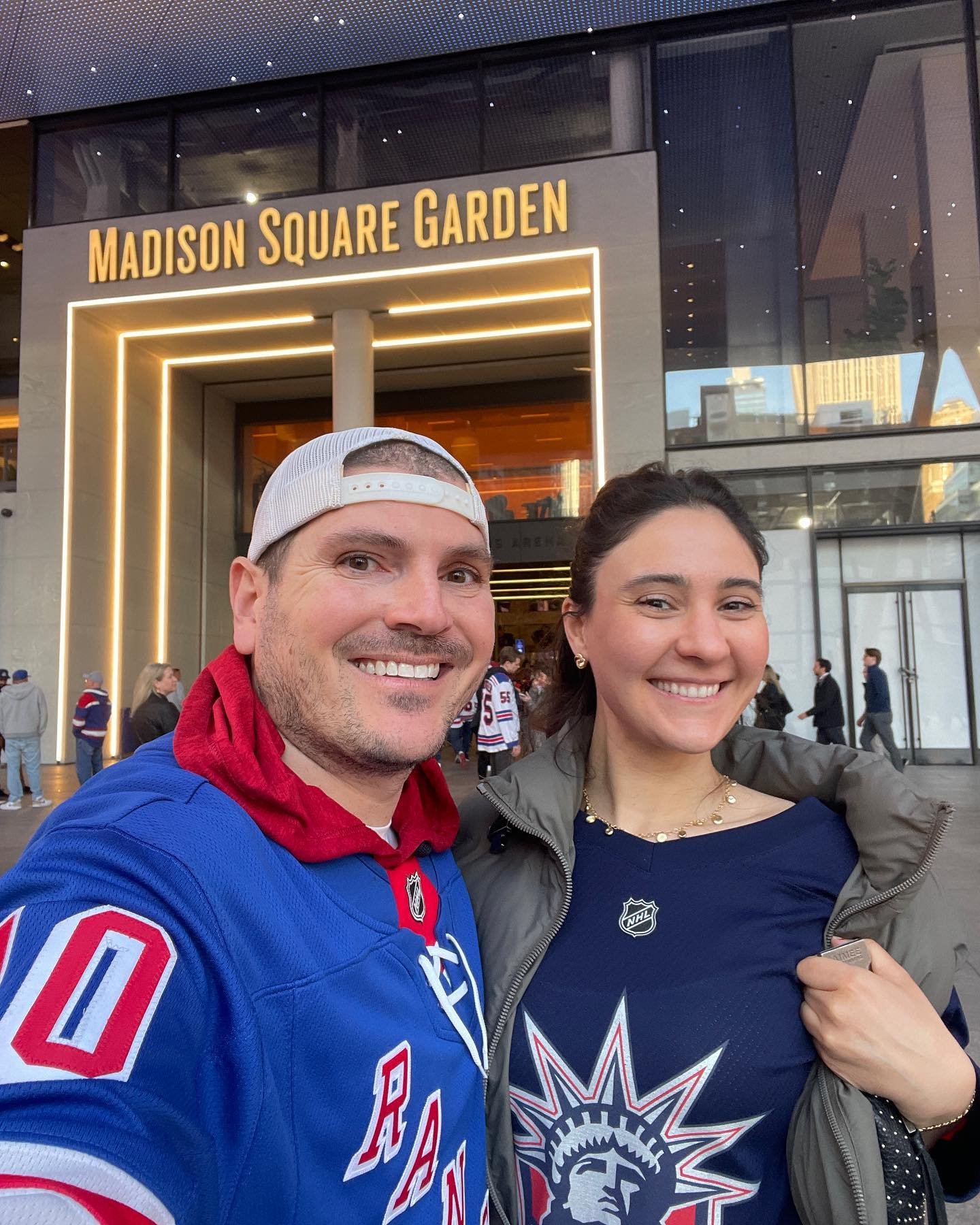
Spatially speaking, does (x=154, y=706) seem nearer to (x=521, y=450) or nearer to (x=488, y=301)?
(x=488, y=301)

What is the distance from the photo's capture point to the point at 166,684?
22.2 feet

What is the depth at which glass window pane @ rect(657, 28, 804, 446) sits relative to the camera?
10797mm

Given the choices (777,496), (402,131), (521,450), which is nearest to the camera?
(777,496)

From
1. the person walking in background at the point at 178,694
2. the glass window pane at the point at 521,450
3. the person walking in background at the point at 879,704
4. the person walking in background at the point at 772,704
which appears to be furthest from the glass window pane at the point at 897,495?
the person walking in background at the point at 178,694

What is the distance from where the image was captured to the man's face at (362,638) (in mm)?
1120

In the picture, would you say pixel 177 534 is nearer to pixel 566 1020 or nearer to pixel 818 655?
pixel 818 655

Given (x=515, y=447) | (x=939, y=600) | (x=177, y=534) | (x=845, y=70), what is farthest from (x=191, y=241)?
(x=939, y=600)

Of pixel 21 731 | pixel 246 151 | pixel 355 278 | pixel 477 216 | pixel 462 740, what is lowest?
pixel 462 740

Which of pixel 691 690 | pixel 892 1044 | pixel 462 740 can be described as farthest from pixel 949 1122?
pixel 462 740

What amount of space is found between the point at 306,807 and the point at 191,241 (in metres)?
13.0

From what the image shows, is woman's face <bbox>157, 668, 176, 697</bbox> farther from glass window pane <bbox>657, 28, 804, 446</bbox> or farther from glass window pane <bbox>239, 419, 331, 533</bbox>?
glass window pane <bbox>239, 419, 331, 533</bbox>

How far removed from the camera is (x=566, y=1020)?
4.13ft

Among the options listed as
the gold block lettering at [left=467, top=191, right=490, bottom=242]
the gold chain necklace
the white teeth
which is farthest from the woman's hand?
the gold block lettering at [left=467, top=191, right=490, bottom=242]

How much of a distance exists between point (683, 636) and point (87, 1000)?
3.62 ft
